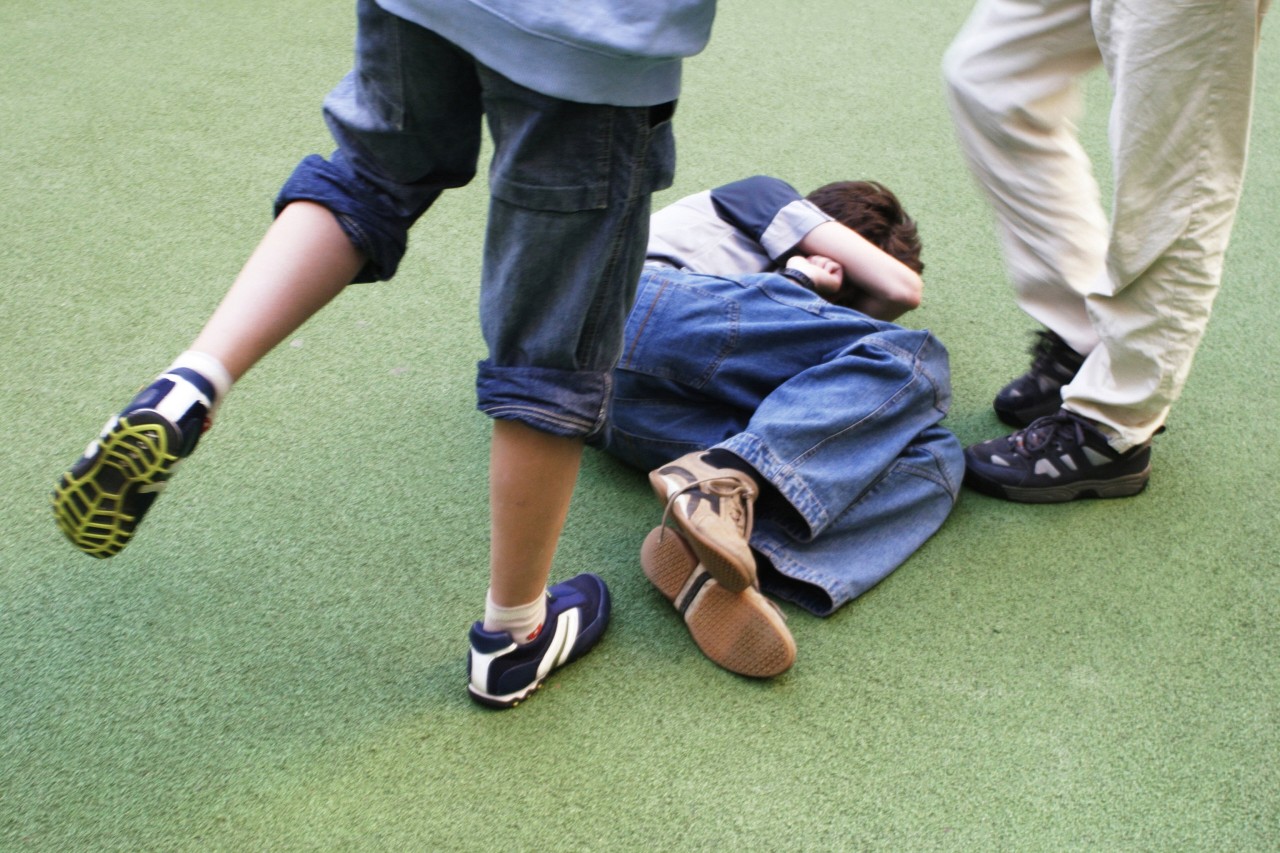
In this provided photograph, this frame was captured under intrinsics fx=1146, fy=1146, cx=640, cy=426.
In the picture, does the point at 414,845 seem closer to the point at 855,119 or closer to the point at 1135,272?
the point at 1135,272

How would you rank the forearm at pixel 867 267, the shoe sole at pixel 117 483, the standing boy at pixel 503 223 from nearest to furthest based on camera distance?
1. the standing boy at pixel 503 223
2. the shoe sole at pixel 117 483
3. the forearm at pixel 867 267

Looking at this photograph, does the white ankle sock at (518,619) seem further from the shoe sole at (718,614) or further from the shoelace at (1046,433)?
the shoelace at (1046,433)

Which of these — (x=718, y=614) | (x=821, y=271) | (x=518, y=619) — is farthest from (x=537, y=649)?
(x=821, y=271)

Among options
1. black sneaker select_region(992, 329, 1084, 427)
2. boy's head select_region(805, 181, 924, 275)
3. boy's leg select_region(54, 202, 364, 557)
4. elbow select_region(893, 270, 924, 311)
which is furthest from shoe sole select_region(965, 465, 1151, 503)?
boy's leg select_region(54, 202, 364, 557)

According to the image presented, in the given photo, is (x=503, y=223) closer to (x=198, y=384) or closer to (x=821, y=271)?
(x=198, y=384)

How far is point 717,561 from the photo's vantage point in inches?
45.1

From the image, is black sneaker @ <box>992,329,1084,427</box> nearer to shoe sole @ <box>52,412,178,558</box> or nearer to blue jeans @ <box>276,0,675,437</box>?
blue jeans @ <box>276,0,675,437</box>

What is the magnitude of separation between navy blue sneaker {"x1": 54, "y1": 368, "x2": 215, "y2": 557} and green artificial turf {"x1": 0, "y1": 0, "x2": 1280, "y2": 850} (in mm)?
270

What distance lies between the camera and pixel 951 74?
1.49 m

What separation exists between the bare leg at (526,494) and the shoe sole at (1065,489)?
26.2 inches

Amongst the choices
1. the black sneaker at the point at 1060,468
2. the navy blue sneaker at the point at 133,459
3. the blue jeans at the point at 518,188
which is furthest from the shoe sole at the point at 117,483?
the black sneaker at the point at 1060,468

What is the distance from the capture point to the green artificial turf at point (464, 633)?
1049 mm

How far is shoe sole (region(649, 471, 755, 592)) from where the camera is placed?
1.13 metres

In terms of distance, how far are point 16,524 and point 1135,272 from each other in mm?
1308
